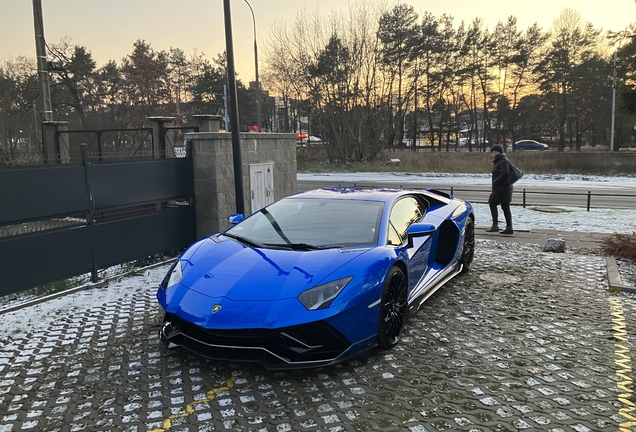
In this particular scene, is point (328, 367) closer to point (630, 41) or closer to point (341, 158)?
point (630, 41)

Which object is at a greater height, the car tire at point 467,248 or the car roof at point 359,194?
the car roof at point 359,194

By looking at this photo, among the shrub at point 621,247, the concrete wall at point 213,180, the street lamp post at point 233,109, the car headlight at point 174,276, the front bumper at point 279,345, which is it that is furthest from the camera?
the concrete wall at point 213,180

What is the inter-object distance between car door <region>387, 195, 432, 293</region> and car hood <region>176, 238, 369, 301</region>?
2.00 ft

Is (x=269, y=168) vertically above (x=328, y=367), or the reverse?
(x=269, y=168)

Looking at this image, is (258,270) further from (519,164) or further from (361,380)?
(519,164)

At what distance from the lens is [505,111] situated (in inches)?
2261

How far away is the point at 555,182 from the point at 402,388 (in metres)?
26.0

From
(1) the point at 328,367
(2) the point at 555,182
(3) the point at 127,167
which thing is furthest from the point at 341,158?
(1) the point at 328,367

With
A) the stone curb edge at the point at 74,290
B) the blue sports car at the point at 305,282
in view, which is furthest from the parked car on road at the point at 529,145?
the blue sports car at the point at 305,282

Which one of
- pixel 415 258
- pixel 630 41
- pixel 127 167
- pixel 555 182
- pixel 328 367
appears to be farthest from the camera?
pixel 555 182

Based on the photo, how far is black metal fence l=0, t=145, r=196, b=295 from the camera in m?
5.64

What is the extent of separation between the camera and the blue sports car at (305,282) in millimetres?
3598

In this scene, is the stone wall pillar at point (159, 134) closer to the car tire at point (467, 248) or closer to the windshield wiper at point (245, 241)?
the windshield wiper at point (245, 241)

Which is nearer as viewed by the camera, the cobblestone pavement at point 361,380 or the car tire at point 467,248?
the cobblestone pavement at point 361,380
